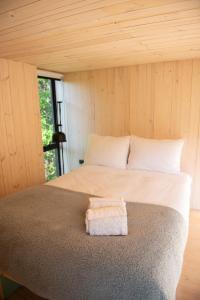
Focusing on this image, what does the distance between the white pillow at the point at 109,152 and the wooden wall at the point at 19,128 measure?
2.57 feet

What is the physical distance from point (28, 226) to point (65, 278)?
439 mm

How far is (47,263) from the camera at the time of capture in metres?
1.19

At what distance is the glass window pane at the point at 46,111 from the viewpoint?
11.1 feet

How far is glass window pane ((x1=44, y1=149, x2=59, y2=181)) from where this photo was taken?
3.60m

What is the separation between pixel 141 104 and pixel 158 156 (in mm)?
856

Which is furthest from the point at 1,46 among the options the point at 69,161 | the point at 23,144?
the point at 69,161

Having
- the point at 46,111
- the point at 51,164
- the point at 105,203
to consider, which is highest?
the point at 46,111

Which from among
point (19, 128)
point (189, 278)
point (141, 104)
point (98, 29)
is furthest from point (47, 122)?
point (189, 278)

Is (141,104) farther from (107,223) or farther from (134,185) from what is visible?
(107,223)

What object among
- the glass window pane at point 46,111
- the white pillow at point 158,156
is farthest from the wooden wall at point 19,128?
the white pillow at point 158,156

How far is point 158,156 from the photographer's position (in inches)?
99.1

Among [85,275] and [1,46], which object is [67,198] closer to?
[85,275]

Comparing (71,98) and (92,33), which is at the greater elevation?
(92,33)

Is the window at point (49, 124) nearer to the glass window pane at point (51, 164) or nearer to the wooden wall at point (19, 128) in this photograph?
the glass window pane at point (51, 164)
